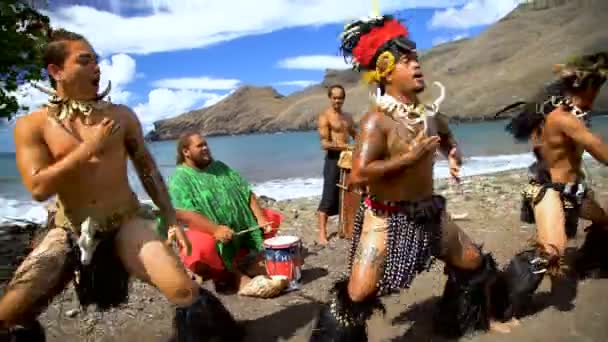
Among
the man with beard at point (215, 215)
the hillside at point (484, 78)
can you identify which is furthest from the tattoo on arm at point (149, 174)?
the hillside at point (484, 78)

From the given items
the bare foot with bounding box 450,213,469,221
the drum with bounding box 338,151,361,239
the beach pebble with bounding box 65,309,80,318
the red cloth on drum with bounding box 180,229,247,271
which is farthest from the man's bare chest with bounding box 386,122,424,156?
the bare foot with bounding box 450,213,469,221

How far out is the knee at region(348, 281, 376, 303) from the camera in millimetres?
3535

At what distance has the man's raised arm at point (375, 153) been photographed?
3424 mm

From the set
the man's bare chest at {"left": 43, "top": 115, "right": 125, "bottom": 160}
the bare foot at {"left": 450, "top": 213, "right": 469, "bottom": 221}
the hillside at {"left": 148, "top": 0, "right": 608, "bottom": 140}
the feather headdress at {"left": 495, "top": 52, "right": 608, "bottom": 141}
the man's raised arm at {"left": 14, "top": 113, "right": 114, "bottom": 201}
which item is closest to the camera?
the man's raised arm at {"left": 14, "top": 113, "right": 114, "bottom": 201}

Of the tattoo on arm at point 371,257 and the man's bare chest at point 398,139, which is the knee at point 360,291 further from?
the man's bare chest at point 398,139

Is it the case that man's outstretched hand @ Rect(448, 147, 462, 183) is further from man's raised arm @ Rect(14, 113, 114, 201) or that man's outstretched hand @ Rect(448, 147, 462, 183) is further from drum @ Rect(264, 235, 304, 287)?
man's raised arm @ Rect(14, 113, 114, 201)

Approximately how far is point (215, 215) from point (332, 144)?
3.06m

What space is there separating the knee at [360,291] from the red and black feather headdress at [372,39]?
146cm

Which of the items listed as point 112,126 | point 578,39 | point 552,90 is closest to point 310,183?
point 552,90

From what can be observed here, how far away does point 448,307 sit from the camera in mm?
4086

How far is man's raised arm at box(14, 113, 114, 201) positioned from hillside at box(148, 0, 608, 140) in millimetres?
67108

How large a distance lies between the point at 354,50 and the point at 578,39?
11720cm

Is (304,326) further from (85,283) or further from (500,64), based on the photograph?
(500,64)

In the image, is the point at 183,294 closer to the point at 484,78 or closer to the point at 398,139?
the point at 398,139
